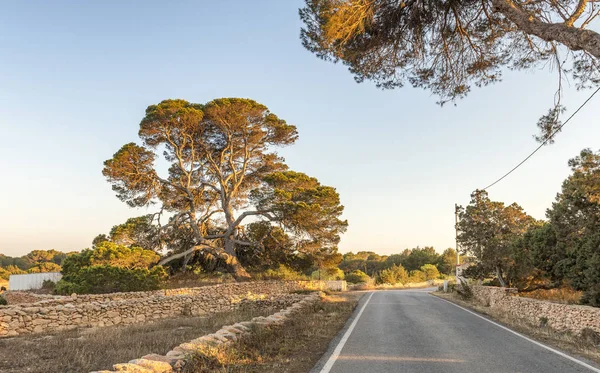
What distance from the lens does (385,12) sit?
34.2 ft

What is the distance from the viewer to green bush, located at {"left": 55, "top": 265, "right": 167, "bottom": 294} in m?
20.6

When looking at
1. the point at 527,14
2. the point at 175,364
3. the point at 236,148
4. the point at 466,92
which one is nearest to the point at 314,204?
the point at 236,148

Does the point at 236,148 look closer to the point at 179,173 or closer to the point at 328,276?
the point at 179,173

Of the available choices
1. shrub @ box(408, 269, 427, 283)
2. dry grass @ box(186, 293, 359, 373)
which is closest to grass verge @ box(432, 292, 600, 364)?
dry grass @ box(186, 293, 359, 373)

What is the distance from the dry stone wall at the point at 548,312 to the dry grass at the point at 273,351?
694 cm

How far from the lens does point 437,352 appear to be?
7.62 m

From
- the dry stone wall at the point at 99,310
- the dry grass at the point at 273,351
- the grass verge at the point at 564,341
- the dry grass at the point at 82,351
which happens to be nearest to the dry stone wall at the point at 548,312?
the grass verge at the point at 564,341

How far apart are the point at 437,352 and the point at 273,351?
10.1ft

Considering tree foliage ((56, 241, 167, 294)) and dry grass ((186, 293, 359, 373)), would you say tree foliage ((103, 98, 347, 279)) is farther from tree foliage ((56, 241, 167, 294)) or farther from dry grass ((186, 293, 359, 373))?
dry grass ((186, 293, 359, 373))

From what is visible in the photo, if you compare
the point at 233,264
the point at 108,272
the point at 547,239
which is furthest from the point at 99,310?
the point at 547,239

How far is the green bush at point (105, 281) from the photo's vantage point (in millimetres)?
20562

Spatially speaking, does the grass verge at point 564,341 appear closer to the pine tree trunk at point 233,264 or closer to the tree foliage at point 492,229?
the tree foliage at point 492,229

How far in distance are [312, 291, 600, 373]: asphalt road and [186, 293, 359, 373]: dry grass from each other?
1.06ft

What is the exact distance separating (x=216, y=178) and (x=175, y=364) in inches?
1139
